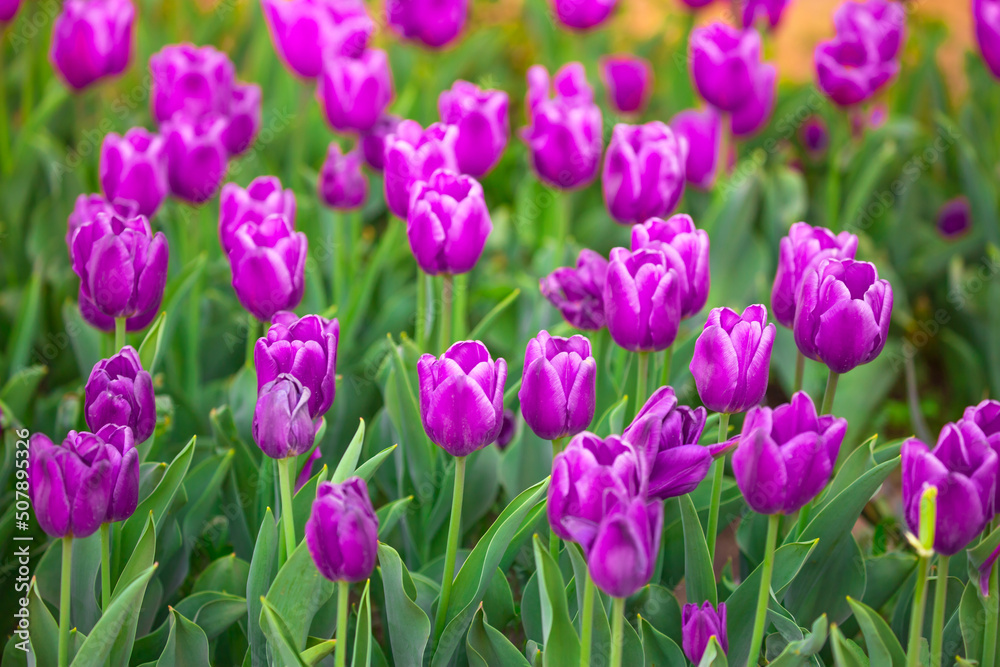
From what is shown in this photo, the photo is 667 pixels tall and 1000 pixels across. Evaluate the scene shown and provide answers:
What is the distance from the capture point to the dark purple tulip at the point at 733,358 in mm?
1264

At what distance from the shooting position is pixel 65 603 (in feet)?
4.17

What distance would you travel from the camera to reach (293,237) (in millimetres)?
1590

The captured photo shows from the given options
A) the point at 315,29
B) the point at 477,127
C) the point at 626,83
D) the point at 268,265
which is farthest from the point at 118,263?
the point at 626,83

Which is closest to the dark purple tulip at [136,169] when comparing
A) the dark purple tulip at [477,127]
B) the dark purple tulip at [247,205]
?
the dark purple tulip at [247,205]

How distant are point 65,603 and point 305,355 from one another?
0.45m

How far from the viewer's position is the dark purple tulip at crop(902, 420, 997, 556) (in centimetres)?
110

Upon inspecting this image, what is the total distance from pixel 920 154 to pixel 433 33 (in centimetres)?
171

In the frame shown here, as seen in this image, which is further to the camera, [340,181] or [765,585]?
[340,181]

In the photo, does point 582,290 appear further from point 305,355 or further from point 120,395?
point 120,395

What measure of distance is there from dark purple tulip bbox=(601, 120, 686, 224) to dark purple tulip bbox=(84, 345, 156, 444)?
3.13 ft

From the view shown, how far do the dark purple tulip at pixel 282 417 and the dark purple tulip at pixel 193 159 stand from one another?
0.90 meters

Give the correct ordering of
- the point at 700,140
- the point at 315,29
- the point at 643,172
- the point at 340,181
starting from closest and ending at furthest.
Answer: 1. the point at 643,172
2. the point at 340,181
3. the point at 700,140
4. the point at 315,29

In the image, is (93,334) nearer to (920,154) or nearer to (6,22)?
(6,22)

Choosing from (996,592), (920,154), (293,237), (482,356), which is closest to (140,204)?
(293,237)
